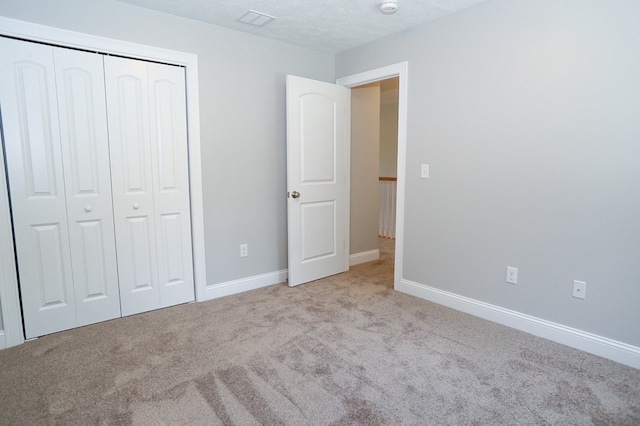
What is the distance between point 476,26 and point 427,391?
256 centimetres

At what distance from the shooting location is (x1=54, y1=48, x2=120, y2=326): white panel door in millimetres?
2494

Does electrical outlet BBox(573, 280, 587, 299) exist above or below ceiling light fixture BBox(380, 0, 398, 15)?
below

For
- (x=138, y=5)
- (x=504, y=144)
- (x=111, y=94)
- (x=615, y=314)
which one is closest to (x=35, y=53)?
(x=111, y=94)

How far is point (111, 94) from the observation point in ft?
8.65

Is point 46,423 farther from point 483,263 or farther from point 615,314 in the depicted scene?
point 615,314

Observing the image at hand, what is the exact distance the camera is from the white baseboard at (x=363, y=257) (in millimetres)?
4324

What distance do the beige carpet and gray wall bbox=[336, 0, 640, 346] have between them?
414 mm

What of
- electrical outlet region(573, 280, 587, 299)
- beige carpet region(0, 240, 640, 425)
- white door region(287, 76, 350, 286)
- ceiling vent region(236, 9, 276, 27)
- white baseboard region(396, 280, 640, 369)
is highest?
ceiling vent region(236, 9, 276, 27)

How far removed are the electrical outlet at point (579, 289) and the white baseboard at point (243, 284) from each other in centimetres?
247

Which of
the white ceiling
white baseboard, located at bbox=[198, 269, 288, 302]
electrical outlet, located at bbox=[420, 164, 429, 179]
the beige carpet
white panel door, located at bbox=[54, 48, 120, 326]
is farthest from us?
white baseboard, located at bbox=[198, 269, 288, 302]

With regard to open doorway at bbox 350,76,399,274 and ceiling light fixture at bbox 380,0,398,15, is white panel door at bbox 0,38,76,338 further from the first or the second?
open doorway at bbox 350,76,399,274

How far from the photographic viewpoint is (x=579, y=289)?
91.9 inches

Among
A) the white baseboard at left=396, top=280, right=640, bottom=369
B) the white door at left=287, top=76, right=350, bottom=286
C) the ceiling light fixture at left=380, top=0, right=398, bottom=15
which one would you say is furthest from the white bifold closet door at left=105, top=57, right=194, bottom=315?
the white baseboard at left=396, top=280, right=640, bottom=369

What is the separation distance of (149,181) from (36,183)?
28.0 inches
